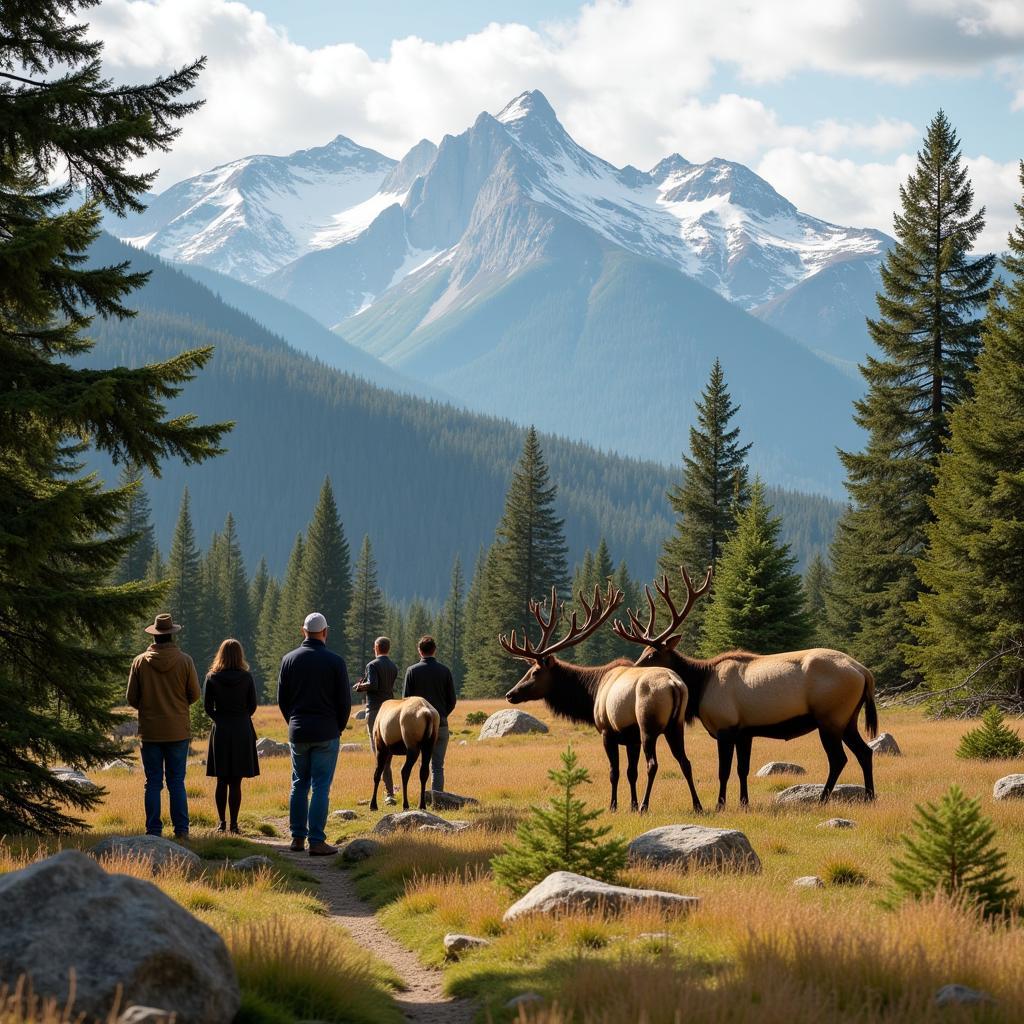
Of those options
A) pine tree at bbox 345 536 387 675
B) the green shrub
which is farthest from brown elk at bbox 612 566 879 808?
pine tree at bbox 345 536 387 675

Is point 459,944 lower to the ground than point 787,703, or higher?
lower

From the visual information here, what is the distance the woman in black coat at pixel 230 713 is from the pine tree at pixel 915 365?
995 inches

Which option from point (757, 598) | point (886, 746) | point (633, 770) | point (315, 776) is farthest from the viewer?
point (757, 598)

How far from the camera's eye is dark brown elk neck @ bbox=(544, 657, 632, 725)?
54.2ft

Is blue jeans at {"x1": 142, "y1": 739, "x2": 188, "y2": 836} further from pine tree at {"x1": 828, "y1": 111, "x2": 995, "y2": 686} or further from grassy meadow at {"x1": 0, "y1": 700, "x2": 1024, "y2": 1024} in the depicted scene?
pine tree at {"x1": 828, "y1": 111, "x2": 995, "y2": 686}

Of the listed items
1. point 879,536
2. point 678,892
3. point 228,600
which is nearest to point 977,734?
point 678,892

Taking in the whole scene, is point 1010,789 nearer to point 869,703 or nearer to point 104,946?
point 869,703

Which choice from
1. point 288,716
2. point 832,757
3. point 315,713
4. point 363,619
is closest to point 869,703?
point 832,757

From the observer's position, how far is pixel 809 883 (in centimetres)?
938

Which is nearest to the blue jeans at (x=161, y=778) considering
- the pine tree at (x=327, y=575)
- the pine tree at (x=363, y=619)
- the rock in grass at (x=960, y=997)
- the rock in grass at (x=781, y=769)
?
the rock in grass at (x=960, y=997)

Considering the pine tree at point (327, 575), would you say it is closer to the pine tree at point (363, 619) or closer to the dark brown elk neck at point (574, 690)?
the pine tree at point (363, 619)

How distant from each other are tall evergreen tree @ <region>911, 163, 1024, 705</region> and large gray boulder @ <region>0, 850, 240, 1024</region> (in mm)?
22979

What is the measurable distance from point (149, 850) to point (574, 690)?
7819 millimetres

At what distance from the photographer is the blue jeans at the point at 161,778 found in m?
12.7
